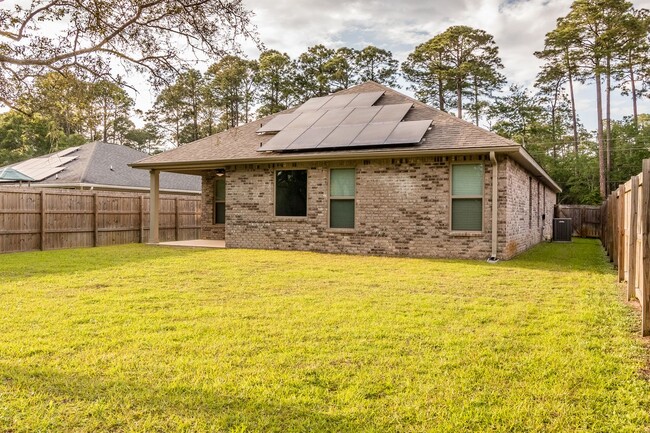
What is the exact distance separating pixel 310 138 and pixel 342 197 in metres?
1.90

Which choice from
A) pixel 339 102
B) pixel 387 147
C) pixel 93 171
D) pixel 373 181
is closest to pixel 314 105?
pixel 339 102

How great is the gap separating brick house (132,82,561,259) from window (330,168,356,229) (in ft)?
0.09

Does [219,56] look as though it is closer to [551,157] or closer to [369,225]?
[369,225]

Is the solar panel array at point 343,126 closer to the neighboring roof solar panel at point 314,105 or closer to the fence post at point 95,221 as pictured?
the neighboring roof solar panel at point 314,105

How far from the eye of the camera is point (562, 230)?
19141mm

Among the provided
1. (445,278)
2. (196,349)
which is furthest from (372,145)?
(196,349)

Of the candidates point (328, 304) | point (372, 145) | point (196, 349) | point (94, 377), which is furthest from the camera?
point (372, 145)

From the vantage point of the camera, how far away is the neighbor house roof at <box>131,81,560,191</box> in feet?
34.7

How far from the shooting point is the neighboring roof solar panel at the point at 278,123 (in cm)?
1435

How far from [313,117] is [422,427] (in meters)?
12.6

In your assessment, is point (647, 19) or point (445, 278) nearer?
point (445, 278)

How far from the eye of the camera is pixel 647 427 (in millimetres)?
2625

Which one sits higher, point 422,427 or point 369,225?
point 369,225

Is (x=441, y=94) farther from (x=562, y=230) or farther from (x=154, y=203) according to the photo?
(x=154, y=203)
